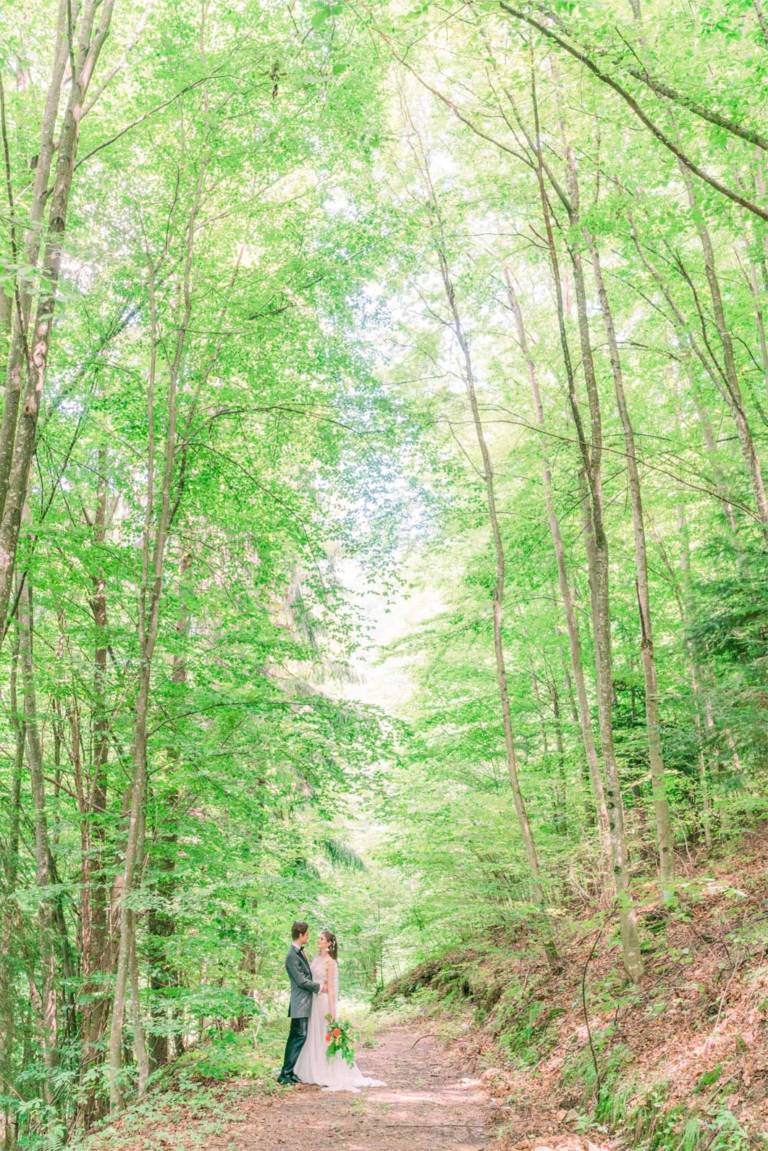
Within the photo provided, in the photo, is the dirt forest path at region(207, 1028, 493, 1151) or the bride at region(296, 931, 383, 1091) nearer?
the dirt forest path at region(207, 1028, 493, 1151)

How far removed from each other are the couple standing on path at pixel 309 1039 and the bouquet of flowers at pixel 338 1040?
0.21 ft

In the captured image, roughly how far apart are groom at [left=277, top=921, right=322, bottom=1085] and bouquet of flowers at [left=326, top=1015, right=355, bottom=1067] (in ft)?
0.84

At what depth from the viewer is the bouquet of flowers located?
6695 mm

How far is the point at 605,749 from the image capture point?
6418mm

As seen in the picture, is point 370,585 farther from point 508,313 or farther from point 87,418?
point 508,313

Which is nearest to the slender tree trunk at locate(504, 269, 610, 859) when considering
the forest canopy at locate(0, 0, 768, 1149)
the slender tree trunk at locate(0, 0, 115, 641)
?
the forest canopy at locate(0, 0, 768, 1149)

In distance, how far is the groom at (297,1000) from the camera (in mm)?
6793

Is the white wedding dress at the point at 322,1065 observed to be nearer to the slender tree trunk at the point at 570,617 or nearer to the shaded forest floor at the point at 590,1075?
the shaded forest floor at the point at 590,1075

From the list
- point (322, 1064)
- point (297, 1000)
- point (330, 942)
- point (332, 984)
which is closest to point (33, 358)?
point (330, 942)

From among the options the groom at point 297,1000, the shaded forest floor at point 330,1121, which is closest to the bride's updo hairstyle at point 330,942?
the groom at point 297,1000

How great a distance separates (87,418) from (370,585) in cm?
416

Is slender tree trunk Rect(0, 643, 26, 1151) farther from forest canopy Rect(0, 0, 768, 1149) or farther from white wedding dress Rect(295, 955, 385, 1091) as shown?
white wedding dress Rect(295, 955, 385, 1091)

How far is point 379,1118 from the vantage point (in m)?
5.59

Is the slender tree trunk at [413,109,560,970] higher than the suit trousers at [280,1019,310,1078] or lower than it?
higher
